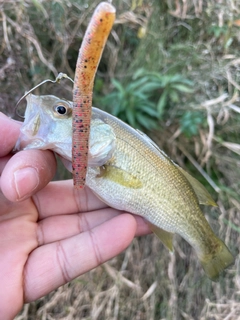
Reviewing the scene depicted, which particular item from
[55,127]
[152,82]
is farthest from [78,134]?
[152,82]

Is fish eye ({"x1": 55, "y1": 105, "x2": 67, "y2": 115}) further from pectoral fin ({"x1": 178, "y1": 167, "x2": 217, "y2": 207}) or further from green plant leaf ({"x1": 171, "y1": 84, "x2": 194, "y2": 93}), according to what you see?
green plant leaf ({"x1": 171, "y1": 84, "x2": 194, "y2": 93})

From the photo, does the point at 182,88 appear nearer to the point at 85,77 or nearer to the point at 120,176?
the point at 120,176

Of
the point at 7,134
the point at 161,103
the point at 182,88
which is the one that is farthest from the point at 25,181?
the point at 182,88

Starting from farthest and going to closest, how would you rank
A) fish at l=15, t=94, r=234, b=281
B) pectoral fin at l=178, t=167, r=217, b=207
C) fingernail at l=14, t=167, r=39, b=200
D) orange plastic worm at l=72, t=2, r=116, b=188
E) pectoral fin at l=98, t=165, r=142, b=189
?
pectoral fin at l=178, t=167, r=217, b=207, pectoral fin at l=98, t=165, r=142, b=189, fish at l=15, t=94, r=234, b=281, fingernail at l=14, t=167, r=39, b=200, orange plastic worm at l=72, t=2, r=116, b=188

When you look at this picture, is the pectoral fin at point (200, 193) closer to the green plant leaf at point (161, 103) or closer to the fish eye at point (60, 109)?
the fish eye at point (60, 109)

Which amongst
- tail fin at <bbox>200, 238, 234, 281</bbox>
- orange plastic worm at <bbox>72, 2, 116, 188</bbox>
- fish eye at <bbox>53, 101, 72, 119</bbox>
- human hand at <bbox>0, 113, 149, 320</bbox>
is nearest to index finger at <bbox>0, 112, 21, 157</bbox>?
human hand at <bbox>0, 113, 149, 320</bbox>

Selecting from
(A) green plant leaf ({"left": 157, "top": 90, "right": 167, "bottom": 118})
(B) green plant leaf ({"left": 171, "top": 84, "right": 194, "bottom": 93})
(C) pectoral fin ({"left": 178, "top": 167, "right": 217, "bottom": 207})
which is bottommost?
(C) pectoral fin ({"left": 178, "top": 167, "right": 217, "bottom": 207})

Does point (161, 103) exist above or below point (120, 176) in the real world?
above
